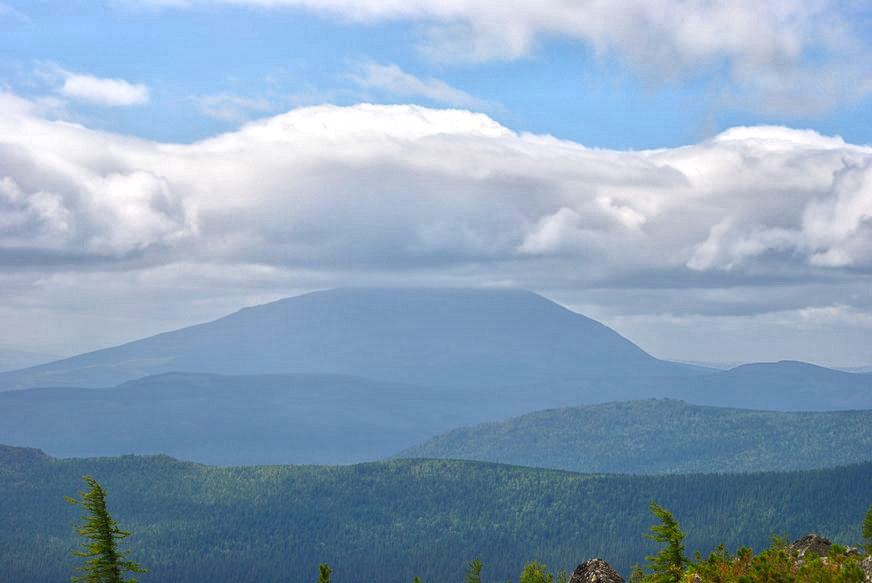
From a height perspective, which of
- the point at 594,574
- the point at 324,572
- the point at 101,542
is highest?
the point at 101,542

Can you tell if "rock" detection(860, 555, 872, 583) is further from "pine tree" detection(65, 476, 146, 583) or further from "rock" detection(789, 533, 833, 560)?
"pine tree" detection(65, 476, 146, 583)

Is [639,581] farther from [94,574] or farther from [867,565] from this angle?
[94,574]

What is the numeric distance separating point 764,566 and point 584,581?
17.4 m

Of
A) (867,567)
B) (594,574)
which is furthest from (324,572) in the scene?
(867,567)

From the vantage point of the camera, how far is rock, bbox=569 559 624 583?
66.6m

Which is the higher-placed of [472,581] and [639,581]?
[639,581]

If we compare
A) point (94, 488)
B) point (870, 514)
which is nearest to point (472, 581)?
point (870, 514)

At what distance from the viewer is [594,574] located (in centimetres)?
6700

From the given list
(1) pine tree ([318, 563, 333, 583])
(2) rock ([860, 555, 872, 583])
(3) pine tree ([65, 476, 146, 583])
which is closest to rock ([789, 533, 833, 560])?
(2) rock ([860, 555, 872, 583])

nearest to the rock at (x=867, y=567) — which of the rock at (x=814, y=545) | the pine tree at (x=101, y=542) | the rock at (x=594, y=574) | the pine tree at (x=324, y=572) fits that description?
the rock at (x=814, y=545)

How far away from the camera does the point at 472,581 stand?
552 feet

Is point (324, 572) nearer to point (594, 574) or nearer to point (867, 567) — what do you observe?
point (594, 574)

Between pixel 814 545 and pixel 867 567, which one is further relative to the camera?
pixel 814 545

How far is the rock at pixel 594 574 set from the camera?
6656cm
